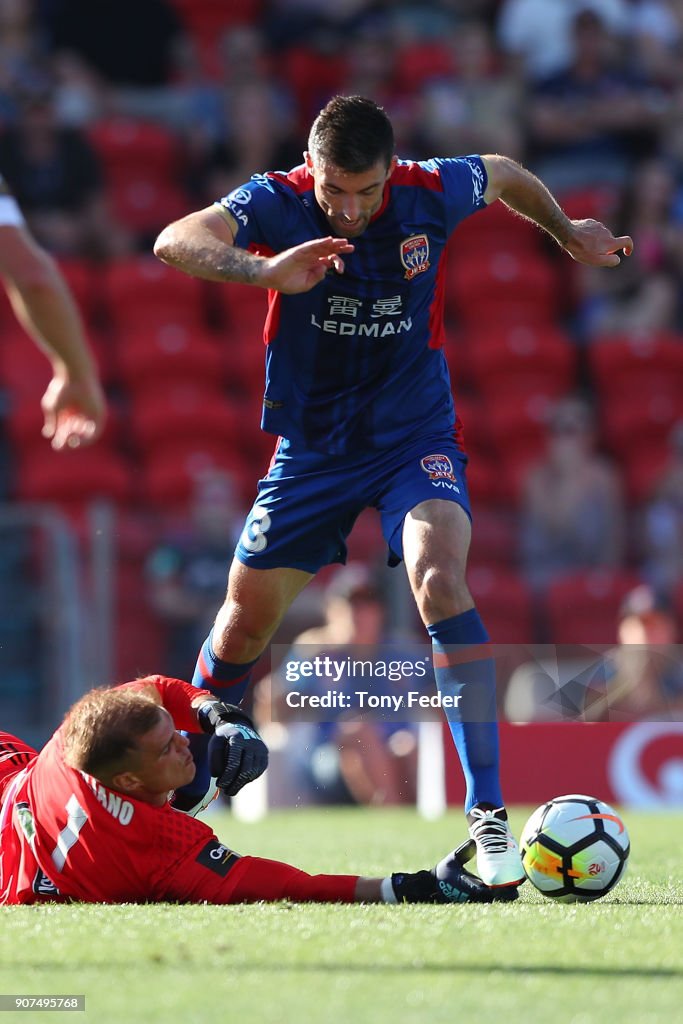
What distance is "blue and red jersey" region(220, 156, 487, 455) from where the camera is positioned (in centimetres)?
583

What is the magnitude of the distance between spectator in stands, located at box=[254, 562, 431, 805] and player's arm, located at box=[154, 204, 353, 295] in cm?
561

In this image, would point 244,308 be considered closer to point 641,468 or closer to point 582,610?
point 641,468

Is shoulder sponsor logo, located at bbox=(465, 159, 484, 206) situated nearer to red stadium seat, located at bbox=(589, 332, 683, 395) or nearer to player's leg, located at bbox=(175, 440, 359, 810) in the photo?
player's leg, located at bbox=(175, 440, 359, 810)

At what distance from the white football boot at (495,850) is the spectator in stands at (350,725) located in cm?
522

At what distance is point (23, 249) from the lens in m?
4.93

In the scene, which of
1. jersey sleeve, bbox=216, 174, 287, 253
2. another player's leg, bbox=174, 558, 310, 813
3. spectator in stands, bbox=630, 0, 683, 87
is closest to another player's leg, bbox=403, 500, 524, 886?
another player's leg, bbox=174, 558, 310, 813

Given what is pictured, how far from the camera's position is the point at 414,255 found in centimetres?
588

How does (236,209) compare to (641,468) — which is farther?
(641,468)

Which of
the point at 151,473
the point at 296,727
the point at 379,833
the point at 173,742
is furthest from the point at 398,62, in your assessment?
the point at 173,742

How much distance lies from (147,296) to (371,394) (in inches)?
328

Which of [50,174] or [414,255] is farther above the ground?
[50,174]

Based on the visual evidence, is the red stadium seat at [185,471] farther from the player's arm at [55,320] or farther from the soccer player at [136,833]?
the soccer player at [136,833]

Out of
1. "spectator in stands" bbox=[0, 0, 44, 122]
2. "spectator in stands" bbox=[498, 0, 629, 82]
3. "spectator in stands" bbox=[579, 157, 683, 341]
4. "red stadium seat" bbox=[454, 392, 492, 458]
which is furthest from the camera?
"spectator in stands" bbox=[498, 0, 629, 82]

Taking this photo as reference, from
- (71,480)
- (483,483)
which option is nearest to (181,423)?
(71,480)
